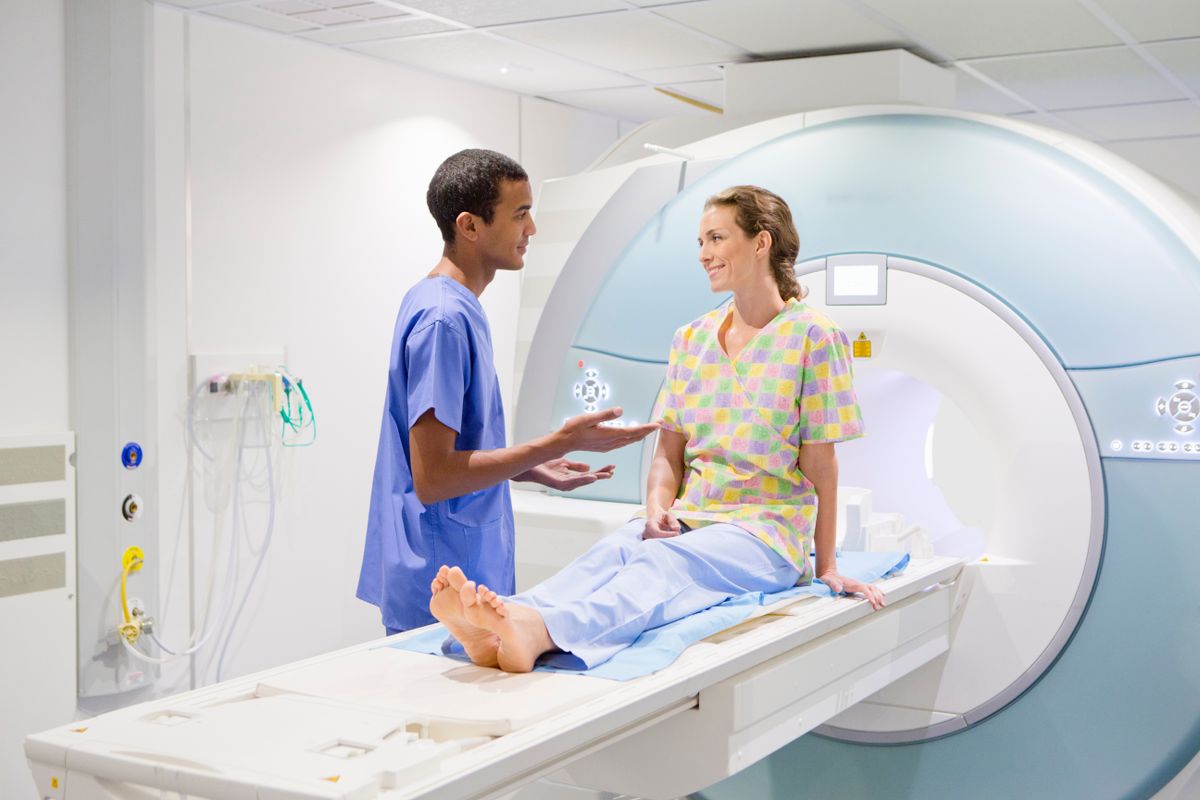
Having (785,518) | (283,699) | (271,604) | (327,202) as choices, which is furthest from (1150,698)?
(327,202)

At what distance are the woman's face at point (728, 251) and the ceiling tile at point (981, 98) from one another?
159 cm

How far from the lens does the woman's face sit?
2.15 meters

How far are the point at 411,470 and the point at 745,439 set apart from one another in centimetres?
58

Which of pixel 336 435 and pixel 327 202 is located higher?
pixel 327 202

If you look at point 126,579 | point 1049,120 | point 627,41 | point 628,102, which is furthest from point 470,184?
point 1049,120

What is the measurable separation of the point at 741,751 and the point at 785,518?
0.52m

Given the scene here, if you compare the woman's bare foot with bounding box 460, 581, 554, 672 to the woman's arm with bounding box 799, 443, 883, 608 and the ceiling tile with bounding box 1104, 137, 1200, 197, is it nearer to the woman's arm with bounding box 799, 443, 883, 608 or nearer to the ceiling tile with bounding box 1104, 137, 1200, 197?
the woman's arm with bounding box 799, 443, 883, 608

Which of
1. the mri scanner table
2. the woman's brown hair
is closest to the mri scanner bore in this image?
the woman's brown hair

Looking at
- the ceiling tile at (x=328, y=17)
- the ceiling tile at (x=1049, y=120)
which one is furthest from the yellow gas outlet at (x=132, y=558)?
the ceiling tile at (x=1049, y=120)

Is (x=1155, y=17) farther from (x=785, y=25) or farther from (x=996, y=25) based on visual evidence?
(x=785, y=25)

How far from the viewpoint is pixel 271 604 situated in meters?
3.37

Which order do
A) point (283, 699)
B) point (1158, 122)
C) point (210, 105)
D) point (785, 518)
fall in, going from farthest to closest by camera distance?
point (1158, 122) → point (210, 105) → point (785, 518) → point (283, 699)

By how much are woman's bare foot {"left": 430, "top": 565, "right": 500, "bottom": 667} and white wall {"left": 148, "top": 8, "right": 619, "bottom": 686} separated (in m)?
1.73

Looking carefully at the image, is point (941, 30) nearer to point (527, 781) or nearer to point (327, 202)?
point (327, 202)
